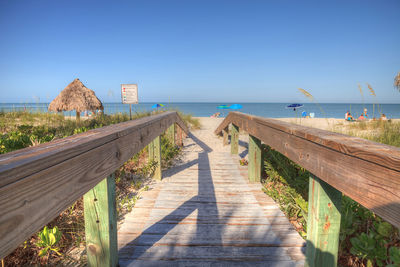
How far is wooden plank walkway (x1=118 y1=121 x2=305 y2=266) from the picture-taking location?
72.7 inches

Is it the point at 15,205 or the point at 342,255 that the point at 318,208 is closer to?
the point at 342,255

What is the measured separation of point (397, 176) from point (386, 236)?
57.5 inches

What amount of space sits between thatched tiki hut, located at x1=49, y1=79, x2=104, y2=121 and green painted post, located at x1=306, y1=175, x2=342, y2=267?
39.9ft

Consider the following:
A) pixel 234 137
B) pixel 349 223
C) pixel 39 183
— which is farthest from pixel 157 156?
pixel 39 183

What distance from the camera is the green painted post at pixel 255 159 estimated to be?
3.44 meters

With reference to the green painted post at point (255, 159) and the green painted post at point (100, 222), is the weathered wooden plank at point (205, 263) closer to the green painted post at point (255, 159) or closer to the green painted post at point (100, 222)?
the green painted post at point (100, 222)

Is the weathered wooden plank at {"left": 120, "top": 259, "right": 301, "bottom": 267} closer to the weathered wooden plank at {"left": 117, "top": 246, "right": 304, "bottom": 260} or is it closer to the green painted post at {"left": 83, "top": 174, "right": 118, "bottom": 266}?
the weathered wooden plank at {"left": 117, "top": 246, "right": 304, "bottom": 260}

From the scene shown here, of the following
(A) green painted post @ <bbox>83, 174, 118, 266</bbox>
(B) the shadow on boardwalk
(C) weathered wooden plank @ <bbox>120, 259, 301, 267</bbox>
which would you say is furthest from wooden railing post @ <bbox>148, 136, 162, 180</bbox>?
(A) green painted post @ <bbox>83, 174, 118, 266</bbox>

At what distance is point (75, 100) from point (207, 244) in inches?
472

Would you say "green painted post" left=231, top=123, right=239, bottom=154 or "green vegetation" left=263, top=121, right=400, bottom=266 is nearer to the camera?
"green vegetation" left=263, top=121, right=400, bottom=266

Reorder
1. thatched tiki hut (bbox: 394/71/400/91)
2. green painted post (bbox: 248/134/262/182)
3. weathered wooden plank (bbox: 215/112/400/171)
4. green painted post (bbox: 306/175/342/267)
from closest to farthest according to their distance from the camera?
weathered wooden plank (bbox: 215/112/400/171) → green painted post (bbox: 306/175/342/267) → green painted post (bbox: 248/134/262/182) → thatched tiki hut (bbox: 394/71/400/91)

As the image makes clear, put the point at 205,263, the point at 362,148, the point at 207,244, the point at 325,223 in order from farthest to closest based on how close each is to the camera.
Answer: the point at 207,244, the point at 205,263, the point at 325,223, the point at 362,148

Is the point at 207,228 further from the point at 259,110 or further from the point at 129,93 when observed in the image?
the point at 259,110

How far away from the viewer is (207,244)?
6.63ft
